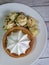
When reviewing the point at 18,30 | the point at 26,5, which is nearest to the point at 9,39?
the point at 18,30

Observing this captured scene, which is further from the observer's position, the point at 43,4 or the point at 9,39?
the point at 43,4

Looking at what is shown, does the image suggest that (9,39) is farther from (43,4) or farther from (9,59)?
(43,4)

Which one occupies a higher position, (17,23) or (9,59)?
(17,23)
